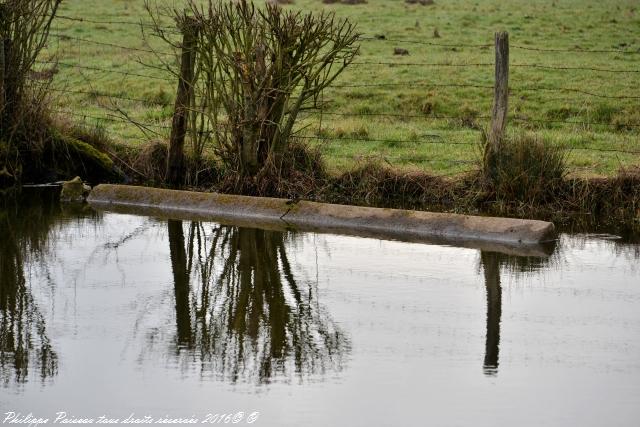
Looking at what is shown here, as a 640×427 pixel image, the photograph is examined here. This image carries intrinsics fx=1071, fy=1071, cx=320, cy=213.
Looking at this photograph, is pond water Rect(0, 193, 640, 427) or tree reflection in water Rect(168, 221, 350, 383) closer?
→ pond water Rect(0, 193, 640, 427)

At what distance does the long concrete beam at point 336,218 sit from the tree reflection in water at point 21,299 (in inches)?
47.8

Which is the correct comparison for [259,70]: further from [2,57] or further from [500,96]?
[2,57]

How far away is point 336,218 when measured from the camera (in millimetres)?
12523

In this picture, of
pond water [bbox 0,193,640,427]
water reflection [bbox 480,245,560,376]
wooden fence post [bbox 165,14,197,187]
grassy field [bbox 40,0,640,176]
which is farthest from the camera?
grassy field [bbox 40,0,640,176]

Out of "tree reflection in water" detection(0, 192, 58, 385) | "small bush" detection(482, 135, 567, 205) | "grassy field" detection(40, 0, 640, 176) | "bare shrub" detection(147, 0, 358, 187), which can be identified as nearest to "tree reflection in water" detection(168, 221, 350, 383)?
"tree reflection in water" detection(0, 192, 58, 385)

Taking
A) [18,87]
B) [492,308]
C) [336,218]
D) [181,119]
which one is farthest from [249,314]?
[18,87]

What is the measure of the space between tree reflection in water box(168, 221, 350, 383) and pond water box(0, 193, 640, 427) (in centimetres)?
2

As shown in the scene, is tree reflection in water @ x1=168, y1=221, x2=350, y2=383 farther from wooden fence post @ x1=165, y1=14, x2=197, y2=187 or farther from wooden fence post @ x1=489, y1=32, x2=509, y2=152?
wooden fence post @ x1=165, y1=14, x2=197, y2=187

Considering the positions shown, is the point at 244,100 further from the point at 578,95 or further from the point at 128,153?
the point at 578,95

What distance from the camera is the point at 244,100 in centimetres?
1379

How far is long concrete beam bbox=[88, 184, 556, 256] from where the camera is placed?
11.5 metres

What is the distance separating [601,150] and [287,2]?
24.9 m

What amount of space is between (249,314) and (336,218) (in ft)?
13.9

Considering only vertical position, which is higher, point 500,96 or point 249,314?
point 500,96
